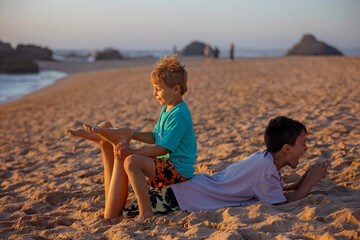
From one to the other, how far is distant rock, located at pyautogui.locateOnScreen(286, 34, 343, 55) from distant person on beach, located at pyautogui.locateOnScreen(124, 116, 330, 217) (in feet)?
109

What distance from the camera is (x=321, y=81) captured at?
32.4 ft

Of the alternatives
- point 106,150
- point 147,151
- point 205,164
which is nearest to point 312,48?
point 205,164

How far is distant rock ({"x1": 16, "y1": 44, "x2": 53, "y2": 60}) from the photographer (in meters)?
40.7

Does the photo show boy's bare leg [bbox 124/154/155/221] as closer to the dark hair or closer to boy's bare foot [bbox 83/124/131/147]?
boy's bare foot [bbox 83/124/131/147]

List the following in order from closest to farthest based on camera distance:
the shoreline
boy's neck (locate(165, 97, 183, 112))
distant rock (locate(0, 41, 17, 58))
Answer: boy's neck (locate(165, 97, 183, 112))
the shoreline
distant rock (locate(0, 41, 17, 58))

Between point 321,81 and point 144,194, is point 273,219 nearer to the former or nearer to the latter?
point 144,194

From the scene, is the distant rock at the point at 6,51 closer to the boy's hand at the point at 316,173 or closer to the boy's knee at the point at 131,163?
the boy's knee at the point at 131,163

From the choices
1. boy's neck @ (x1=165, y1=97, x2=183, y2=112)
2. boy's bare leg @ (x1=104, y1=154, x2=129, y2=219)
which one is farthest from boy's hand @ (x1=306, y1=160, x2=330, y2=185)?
boy's bare leg @ (x1=104, y1=154, x2=129, y2=219)

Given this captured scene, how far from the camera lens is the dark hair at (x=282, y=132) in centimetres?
268

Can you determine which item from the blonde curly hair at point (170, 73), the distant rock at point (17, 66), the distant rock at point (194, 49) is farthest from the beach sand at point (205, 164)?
the distant rock at point (194, 49)

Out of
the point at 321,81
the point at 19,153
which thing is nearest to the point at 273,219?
the point at 19,153

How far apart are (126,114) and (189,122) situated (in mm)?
5068

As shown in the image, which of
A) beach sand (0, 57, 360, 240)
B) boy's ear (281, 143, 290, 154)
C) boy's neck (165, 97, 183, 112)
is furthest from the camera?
boy's neck (165, 97, 183, 112)

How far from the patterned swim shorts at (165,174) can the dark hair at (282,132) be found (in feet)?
2.44
